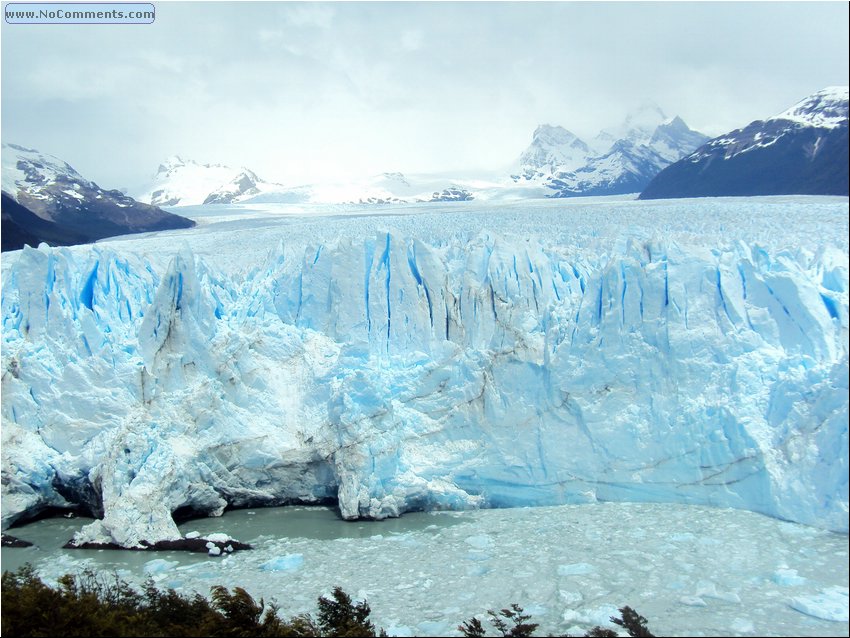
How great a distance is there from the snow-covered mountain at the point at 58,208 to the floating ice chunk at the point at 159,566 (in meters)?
7.28

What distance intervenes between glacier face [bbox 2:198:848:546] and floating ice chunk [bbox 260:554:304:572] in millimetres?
1060

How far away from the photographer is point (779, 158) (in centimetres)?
747

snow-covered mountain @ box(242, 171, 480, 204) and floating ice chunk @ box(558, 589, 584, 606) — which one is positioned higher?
snow-covered mountain @ box(242, 171, 480, 204)

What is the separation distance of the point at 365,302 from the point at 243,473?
2.39 metres

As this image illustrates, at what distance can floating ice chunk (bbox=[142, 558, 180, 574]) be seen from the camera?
6418 millimetres

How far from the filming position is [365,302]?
345 inches

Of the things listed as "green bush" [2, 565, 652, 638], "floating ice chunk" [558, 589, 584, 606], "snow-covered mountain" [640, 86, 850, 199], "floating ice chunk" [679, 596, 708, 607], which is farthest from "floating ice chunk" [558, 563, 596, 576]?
"snow-covered mountain" [640, 86, 850, 199]

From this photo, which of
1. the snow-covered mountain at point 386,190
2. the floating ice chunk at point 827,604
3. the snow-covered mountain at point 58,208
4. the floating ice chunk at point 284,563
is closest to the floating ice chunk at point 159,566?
the floating ice chunk at point 284,563

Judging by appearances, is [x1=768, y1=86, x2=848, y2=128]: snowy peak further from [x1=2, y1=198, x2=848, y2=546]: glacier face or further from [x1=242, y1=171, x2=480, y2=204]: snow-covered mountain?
[x1=242, y1=171, x2=480, y2=204]: snow-covered mountain

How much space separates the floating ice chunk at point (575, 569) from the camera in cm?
564

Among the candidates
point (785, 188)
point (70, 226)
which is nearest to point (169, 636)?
point (785, 188)

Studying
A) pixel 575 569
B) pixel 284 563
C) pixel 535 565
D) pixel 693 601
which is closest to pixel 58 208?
pixel 284 563

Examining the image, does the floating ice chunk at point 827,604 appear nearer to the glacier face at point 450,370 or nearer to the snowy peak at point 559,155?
the glacier face at point 450,370

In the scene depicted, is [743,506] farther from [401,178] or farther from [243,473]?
[401,178]
